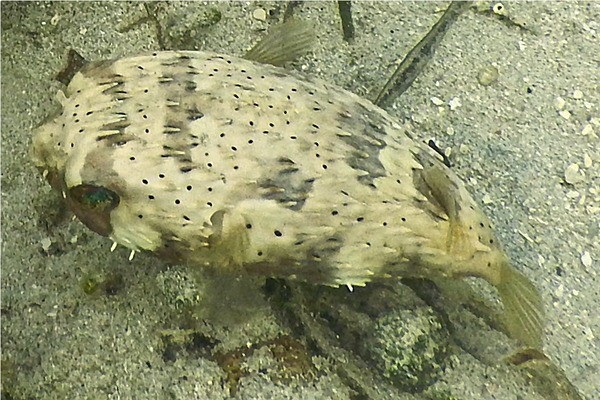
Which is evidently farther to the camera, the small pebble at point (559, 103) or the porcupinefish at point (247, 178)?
the small pebble at point (559, 103)

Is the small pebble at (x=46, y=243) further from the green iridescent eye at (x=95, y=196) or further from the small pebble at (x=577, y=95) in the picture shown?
the small pebble at (x=577, y=95)

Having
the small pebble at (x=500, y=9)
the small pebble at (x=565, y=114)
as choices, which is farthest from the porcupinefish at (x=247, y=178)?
the small pebble at (x=500, y=9)

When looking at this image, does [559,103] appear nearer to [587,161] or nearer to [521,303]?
[587,161]

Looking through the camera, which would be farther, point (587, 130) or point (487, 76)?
point (487, 76)

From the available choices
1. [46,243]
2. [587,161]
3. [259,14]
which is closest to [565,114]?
[587,161]

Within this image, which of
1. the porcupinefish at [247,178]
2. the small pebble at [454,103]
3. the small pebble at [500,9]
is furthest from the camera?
the small pebble at [500,9]
